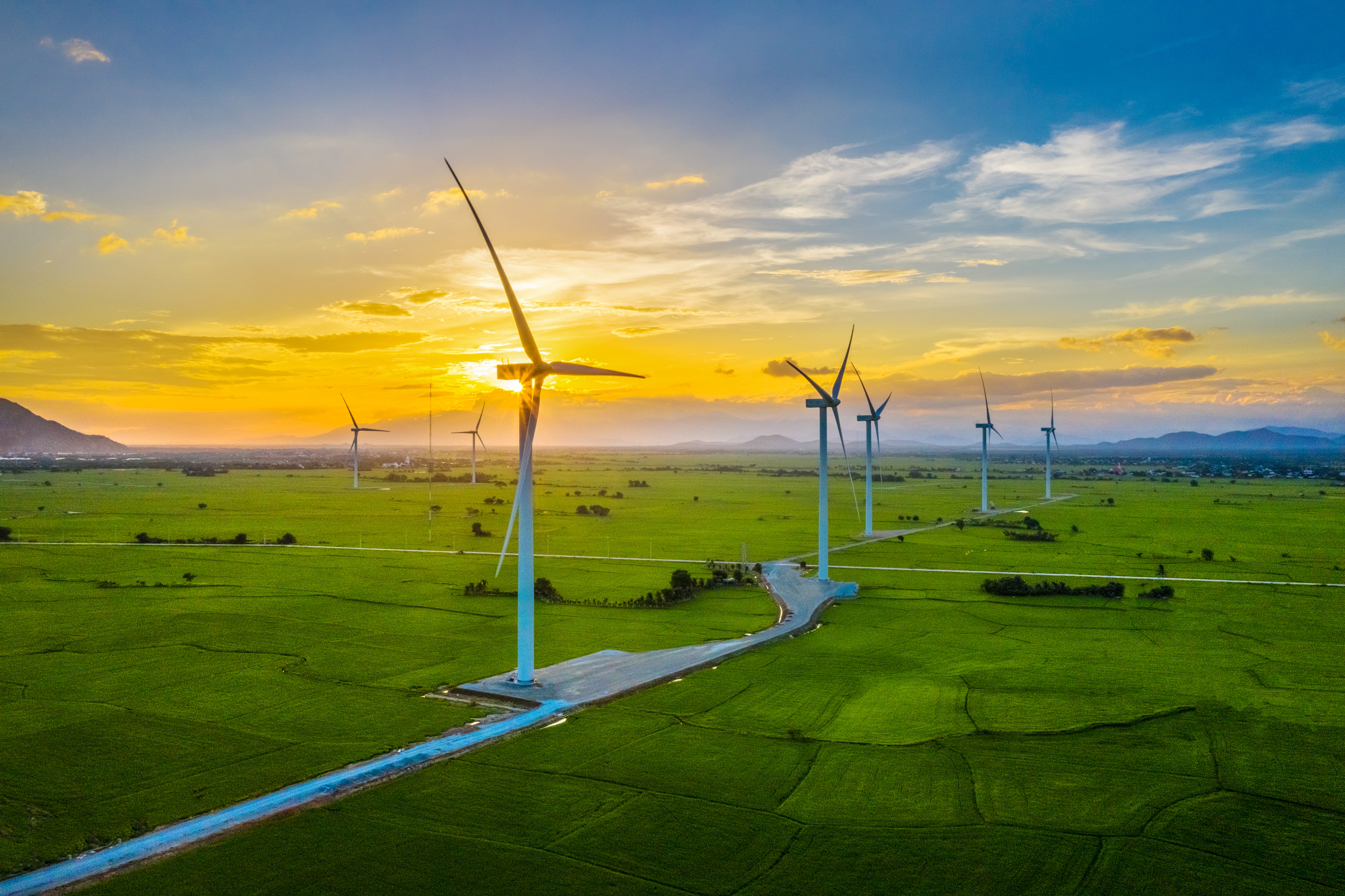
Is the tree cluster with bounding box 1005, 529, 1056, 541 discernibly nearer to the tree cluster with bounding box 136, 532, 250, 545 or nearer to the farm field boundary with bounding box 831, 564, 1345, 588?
the farm field boundary with bounding box 831, 564, 1345, 588

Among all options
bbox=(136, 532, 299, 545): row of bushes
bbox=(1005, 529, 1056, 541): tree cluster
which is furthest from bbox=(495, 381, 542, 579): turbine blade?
Result: bbox=(1005, 529, 1056, 541): tree cluster

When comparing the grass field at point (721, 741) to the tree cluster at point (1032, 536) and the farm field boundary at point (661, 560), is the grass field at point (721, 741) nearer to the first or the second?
the farm field boundary at point (661, 560)

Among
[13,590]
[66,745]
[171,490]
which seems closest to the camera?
[66,745]

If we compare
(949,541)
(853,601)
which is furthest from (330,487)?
(853,601)

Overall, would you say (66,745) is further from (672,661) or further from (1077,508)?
(1077,508)

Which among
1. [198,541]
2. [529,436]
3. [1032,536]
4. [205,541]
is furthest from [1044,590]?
[198,541]

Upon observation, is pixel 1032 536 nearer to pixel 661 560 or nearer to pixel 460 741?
pixel 661 560
